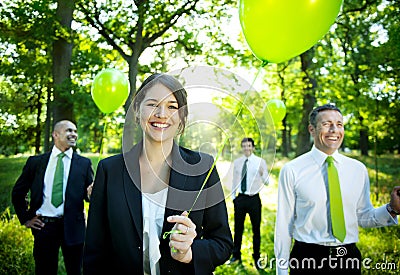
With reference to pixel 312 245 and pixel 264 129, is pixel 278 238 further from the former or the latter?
pixel 264 129

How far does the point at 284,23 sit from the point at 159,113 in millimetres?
890

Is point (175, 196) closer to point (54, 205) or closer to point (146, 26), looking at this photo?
point (54, 205)

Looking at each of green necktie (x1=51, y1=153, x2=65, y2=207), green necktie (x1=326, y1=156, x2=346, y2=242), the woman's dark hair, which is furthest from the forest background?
the woman's dark hair

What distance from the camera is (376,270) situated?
13.9 ft

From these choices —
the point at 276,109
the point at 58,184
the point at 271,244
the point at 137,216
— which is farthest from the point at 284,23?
the point at 271,244

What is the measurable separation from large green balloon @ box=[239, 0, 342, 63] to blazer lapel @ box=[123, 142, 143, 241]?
0.89m

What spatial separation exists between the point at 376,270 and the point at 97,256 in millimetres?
3984

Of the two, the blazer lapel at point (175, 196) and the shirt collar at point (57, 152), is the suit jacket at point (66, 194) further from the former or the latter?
the blazer lapel at point (175, 196)

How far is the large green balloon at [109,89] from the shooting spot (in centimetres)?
390

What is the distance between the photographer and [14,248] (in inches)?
190

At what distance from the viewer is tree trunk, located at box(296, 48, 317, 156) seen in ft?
27.9

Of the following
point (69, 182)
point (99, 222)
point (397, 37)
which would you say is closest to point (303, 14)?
point (99, 222)

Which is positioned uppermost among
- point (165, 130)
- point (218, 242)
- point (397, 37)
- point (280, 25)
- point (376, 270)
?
point (397, 37)

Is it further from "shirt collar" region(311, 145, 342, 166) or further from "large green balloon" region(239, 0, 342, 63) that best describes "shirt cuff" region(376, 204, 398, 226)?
"large green balloon" region(239, 0, 342, 63)
